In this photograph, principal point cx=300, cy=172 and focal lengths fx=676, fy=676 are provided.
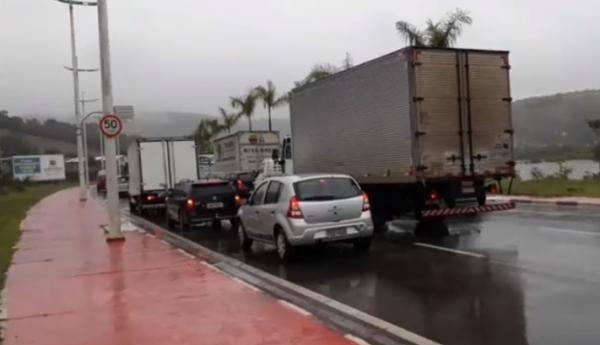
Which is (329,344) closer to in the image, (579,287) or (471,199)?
(579,287)

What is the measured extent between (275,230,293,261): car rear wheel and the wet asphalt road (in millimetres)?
193

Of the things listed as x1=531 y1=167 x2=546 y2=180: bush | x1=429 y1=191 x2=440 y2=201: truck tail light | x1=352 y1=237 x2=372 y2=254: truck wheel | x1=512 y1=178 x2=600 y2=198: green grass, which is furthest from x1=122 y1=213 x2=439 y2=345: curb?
x1=531 y1=167 x2=546 y2=180: bush

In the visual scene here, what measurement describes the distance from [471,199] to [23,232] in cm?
1438

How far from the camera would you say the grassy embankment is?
25.0m

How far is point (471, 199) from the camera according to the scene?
14930mm

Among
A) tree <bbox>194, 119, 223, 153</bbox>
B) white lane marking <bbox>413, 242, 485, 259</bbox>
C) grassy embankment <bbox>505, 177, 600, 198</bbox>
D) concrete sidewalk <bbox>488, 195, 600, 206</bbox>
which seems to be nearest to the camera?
white lane marking <bbox>413, 242, 485, 259</bbox>

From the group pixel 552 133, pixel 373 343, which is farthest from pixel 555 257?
pixel 552 133

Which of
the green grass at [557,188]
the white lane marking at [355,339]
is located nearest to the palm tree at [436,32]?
the green grass at [557,188]

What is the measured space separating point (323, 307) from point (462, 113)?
24.3ft

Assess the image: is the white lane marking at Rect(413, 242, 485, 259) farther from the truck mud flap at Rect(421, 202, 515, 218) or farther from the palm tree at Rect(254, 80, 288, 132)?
the palm tree at Rect(254, 80, 288, 132)

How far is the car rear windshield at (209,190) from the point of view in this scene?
64.9 feet

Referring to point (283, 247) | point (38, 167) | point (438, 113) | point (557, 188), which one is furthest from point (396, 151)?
point (38, 167)

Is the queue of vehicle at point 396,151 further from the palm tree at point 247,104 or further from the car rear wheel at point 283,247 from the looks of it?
the palm tree at point 247,104

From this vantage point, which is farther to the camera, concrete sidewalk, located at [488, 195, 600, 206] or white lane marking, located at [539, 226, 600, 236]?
concrete sidewalk, located at [488, 195, 600, 206]
